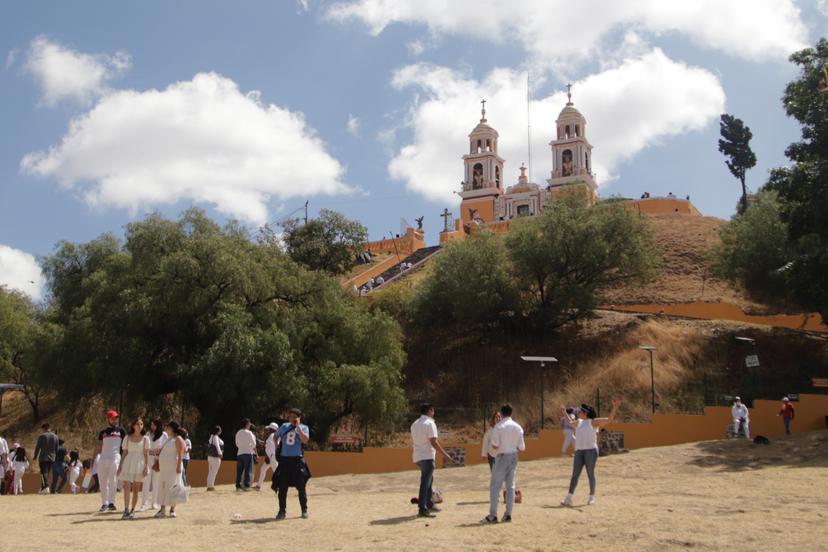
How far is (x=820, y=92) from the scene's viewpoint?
25281 mm

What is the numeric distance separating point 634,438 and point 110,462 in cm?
1476

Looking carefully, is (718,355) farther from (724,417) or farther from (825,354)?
(724,417)

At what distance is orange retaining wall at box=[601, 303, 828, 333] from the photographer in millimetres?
37125

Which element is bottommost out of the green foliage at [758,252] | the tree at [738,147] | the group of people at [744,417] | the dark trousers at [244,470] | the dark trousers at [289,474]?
the dark trousers at [244,470]

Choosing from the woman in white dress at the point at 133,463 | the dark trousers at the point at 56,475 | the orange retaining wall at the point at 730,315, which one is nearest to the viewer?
the woman in white dress at the point at 133,463

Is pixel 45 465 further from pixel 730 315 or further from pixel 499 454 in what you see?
pixel 730 315

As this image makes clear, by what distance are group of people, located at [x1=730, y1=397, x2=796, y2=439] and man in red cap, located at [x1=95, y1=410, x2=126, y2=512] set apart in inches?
624

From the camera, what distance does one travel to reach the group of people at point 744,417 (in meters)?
21.4

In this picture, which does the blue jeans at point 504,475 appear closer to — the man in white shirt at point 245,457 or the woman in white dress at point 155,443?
the woman in white dress at point 155,443

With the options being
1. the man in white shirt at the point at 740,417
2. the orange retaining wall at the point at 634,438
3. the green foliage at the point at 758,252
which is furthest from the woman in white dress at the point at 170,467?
the green foliage at the point at 758,252

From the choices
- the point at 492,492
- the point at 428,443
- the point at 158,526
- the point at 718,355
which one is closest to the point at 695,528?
the point at 492,492

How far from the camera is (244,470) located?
16.4m

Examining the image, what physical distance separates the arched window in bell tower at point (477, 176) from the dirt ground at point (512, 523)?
7607 cm

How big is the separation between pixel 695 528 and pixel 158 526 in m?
6.73
